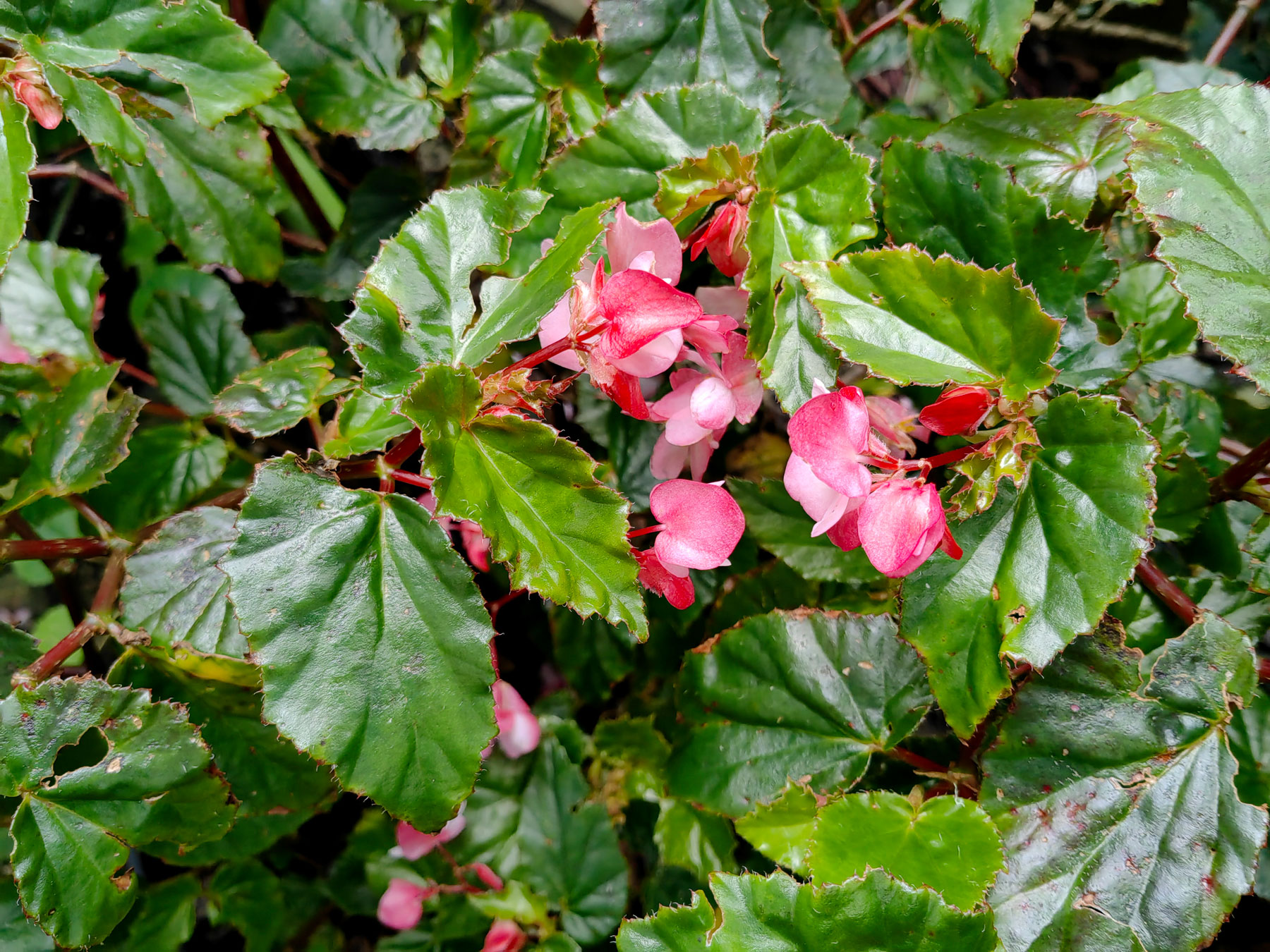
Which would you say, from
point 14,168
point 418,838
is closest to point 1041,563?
point 418,838

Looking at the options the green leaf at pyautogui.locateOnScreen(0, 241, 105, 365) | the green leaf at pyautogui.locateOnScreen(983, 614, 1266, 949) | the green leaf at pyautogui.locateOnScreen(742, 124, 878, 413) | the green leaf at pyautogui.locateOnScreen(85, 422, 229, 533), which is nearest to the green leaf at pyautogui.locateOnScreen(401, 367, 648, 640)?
the green leaf at pyautogui.locateOnScreen(742, 124, 878, 413)

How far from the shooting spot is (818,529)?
518mm

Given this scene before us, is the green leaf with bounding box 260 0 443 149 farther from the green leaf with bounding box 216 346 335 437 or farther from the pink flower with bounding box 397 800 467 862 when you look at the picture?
the pink flower with bounding box 397 800 467 862

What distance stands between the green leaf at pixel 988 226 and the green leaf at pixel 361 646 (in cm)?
47

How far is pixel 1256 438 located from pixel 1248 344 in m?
0.54

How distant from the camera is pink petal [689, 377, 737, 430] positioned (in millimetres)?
574

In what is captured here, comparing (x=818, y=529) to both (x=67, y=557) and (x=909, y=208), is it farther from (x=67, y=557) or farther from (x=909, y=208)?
(x=67, y=557)

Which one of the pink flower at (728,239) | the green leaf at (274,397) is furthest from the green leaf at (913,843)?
the green leaf at (274,397)

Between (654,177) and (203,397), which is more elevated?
(654,177)

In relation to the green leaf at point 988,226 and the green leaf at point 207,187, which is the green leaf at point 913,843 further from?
the green leaf at point 207,187

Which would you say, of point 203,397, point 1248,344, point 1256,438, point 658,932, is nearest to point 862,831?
point 658,932

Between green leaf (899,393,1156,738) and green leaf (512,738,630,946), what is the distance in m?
0.45

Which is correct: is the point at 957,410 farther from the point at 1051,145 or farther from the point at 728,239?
the point at 1051,145

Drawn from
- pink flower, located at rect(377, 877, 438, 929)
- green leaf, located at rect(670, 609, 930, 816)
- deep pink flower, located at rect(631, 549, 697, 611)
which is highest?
deep pink flower, located at rect(631, 549, 697, 611)
